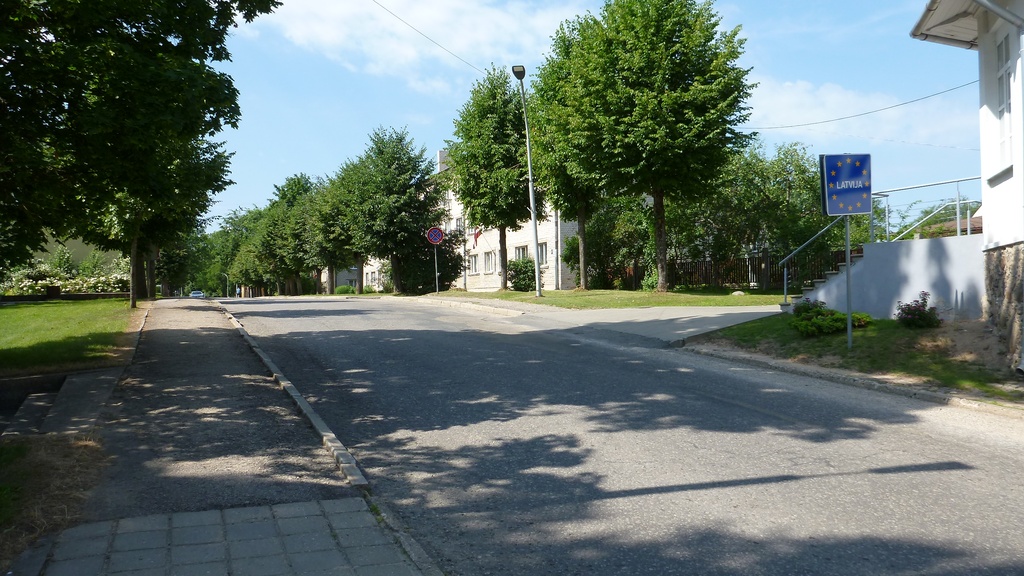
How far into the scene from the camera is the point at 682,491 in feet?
18.2

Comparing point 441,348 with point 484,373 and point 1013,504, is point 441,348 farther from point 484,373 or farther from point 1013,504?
point 1013,504

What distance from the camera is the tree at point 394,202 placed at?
147 ft

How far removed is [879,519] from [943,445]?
257cm

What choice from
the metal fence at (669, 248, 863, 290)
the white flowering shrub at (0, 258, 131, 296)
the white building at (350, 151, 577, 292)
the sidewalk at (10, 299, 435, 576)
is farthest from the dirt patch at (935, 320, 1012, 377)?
the white flowering shrub at (0, 258, 131, 296)

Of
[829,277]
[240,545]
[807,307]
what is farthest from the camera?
[829,277]

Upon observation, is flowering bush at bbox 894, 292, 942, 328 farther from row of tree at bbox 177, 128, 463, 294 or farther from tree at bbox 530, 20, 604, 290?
row of tree at bbox 177, 128, 463, 294

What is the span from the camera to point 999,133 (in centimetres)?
1192

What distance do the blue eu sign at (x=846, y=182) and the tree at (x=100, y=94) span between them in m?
8.86

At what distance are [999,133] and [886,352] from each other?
3918 millimetres

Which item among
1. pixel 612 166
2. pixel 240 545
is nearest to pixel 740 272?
pixel 612 166

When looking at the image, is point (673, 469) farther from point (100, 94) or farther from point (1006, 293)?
point (100, 94)

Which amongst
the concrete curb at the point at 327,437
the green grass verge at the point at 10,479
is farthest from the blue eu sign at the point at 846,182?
the green grass verge at the point at 10,479

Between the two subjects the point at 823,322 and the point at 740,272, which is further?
the point at 740,272

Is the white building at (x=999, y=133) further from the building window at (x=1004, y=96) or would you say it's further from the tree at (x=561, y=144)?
the tree at (x=561, y=144)
